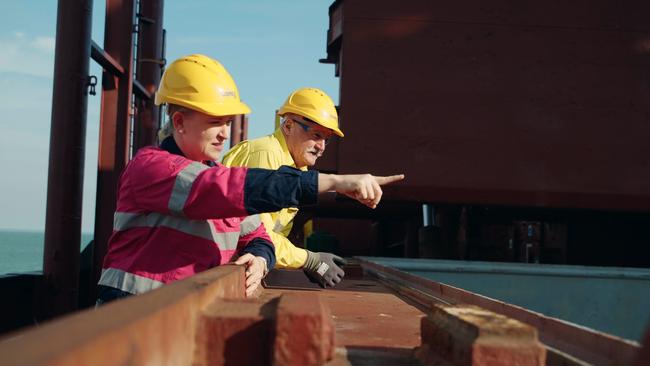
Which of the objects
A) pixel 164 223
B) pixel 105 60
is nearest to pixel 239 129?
pixel 105 60

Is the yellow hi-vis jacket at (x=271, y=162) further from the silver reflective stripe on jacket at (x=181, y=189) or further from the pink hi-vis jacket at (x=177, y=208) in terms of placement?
the silver reflective stripe on jacket at (x=181, y=189)

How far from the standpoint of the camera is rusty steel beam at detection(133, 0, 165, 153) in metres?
11.9

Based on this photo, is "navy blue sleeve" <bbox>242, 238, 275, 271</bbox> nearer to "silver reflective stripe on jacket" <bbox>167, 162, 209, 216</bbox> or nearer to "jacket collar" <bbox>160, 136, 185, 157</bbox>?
"jacket collar" <bbox>160, 136, 185, 157</bbox>

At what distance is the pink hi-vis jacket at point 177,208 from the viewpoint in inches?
102

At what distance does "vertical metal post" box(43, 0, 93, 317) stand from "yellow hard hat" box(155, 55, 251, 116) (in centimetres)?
460

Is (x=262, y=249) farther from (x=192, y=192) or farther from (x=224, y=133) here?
(x=192, y=192)

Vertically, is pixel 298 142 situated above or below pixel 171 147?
above

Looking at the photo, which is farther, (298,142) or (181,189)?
(298,142)

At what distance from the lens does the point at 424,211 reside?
444 inches

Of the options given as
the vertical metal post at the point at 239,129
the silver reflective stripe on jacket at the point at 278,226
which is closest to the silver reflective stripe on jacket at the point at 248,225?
the silver reflective stripe on jacket at the point at 278,226

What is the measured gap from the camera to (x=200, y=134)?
301 centimetres

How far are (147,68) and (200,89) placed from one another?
938cm

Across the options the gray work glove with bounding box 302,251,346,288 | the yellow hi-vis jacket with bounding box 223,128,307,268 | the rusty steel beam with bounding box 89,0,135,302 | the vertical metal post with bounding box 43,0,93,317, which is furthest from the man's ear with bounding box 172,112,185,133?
the rusty steel beam with bounding box 89,0,135,302

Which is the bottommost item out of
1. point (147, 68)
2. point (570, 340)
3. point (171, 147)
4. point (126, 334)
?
point (570, 340)
